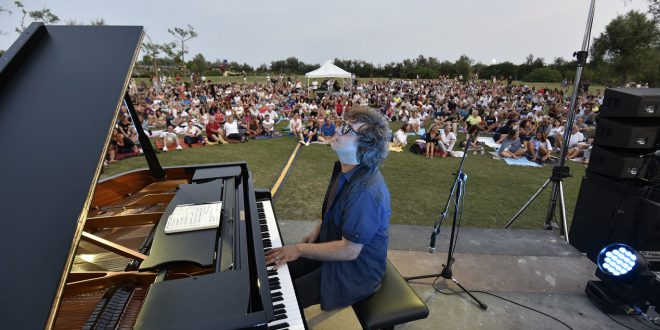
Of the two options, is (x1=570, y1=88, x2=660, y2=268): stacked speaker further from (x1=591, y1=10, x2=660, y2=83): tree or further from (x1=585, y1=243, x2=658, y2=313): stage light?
(x1=591, y1=10, x2=660, y2=83): tree

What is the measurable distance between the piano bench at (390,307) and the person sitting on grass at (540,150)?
35.3 ft

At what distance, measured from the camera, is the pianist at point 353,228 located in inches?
97.4

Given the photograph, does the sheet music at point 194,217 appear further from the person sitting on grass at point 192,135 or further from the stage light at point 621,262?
the person sitting on grass at point 192,135

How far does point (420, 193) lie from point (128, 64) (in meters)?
6.58

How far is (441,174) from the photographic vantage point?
30.7 ft

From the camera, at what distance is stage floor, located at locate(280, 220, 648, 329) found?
137 inches

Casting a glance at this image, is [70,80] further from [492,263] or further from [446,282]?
[492,263]

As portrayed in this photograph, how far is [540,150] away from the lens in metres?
11.2

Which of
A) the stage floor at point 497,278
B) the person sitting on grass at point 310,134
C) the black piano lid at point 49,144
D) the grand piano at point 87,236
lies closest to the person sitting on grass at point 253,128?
the person sitting on grass at point 310,134

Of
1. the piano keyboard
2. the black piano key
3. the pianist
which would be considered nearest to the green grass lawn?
the pianist

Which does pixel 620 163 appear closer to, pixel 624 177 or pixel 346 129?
pixel 624 177

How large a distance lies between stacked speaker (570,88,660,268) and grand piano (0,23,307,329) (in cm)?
457

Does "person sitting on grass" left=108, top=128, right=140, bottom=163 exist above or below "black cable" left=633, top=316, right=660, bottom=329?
above

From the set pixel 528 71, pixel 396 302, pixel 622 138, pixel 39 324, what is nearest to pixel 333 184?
pixel 396 302
